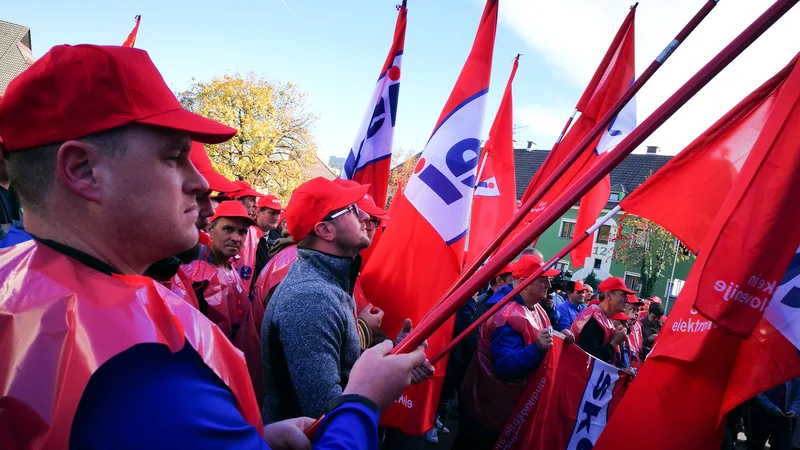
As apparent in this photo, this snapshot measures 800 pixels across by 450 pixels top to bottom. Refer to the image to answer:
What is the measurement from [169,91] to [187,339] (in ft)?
1.80

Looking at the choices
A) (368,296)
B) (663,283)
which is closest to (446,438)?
(368,296)

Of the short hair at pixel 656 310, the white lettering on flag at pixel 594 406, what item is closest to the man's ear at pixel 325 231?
the white lettering on flag at pixel 594 406

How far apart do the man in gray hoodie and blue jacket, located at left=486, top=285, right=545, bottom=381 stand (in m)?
1.74

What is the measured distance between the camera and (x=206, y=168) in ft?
10.3

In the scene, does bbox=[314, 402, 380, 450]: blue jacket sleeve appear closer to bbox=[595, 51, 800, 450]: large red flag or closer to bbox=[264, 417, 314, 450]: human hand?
bbox=[264, 417, 314, 450]: human hand

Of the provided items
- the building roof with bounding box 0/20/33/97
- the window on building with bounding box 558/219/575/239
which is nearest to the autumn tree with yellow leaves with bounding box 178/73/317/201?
the building roof with bounding box 0/20/33/97

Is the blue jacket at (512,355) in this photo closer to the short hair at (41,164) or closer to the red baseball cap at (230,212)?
the red baseball cap at (230,212)

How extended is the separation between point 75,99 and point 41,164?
0.16m

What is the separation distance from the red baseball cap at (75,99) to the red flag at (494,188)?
13.2ft

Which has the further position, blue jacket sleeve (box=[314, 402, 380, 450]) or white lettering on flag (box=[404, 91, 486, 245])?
white lettering on flag (box=[404, 91, 486, 245])

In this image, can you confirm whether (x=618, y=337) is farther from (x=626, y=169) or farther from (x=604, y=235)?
(x=626, y=169)

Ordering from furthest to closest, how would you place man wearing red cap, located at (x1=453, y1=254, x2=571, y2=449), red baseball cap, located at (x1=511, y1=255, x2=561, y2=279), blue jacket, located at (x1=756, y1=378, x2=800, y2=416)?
1. blue jacket, located at (x1=756, y1=378, x2=800, y2=416)
2. red baseball cap, located at (x1=511, y1=255, x2=561, y2=279)
3. man wearing red cap, located at (x1=453, y1=254, x2=571, y2=449)

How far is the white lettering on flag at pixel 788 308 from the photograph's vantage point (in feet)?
7.72

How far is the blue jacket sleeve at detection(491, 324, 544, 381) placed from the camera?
3.85 metres
